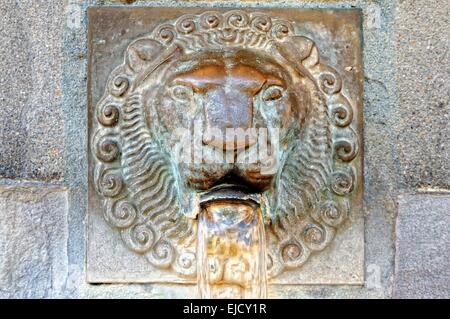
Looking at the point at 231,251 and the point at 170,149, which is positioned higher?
the point at 170,149

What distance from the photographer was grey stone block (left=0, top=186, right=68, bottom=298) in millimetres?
1732

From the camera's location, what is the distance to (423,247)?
1740mm

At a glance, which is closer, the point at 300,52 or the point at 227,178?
the point at 227,178

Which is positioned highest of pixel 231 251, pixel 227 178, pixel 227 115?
pixel 227 115

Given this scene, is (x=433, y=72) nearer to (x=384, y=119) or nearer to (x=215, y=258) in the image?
(x=384, y=119)

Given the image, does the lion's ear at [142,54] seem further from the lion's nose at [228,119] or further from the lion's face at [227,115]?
the lion's nose at [228,119]

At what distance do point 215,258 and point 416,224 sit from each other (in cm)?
36

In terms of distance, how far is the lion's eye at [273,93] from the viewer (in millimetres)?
1674

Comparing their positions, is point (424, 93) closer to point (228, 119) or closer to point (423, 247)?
point (423, 247)

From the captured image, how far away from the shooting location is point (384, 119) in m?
1.77

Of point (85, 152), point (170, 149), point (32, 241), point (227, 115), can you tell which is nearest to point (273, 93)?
point (227, 115)

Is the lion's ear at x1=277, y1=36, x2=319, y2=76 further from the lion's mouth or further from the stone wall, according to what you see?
the lion's mouth

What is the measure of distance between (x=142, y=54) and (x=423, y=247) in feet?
1.94

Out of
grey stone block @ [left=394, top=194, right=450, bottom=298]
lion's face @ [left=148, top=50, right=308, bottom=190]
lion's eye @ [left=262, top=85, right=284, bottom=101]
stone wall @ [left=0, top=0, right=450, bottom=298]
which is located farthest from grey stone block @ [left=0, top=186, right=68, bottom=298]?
grey stone block @ [left=394, top=194, right=450, bottom=298]
